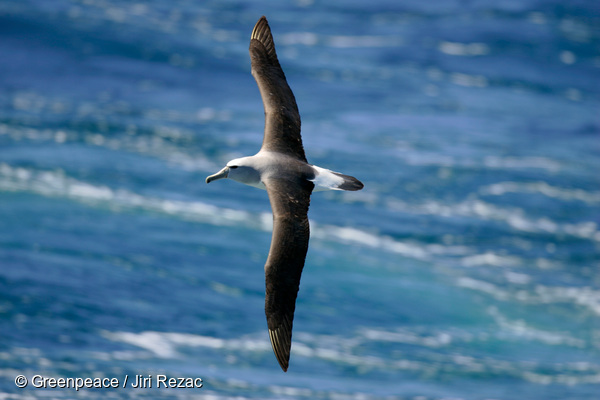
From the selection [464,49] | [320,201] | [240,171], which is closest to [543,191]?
[320,201]

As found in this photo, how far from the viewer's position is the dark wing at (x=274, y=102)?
46.6 feet

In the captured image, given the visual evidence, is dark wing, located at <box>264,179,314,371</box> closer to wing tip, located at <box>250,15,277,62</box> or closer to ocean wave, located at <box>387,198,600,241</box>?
wing tip, located at <box>250,15,277,62</box>

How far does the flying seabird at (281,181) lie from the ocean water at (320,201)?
9.72 m

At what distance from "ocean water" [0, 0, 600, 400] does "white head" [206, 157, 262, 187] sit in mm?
10039

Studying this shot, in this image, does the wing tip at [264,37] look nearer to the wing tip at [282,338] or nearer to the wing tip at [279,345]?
the wing tip at [282,338]

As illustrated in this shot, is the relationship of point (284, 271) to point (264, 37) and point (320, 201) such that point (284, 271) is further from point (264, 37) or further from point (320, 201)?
point (320, 201)

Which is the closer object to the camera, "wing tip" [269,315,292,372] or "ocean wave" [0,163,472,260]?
"wing tip" [269,315,292,372]

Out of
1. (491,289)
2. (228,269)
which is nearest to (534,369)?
(491,289)

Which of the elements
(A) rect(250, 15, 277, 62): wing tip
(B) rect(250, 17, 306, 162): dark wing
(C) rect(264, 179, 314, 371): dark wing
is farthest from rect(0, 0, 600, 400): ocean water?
(A) rect(250, 15, 277, 62): wing tip

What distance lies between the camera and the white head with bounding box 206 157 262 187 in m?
13.1

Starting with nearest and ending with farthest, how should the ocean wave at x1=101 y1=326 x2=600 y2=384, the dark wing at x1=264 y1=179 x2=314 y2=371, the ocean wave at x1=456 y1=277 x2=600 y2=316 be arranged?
1. the dark wing at x1=264 y1=179 x2=314 y2=371
2. the ocean wave at x1=101 y1=326 x2=600 y2=384
3. the ocean wave at x1=456 y1=277 x2=600 y2=316

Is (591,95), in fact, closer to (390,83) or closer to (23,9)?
(390,83)

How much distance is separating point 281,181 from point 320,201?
A: 17.8m

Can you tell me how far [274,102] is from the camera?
1456 cm
